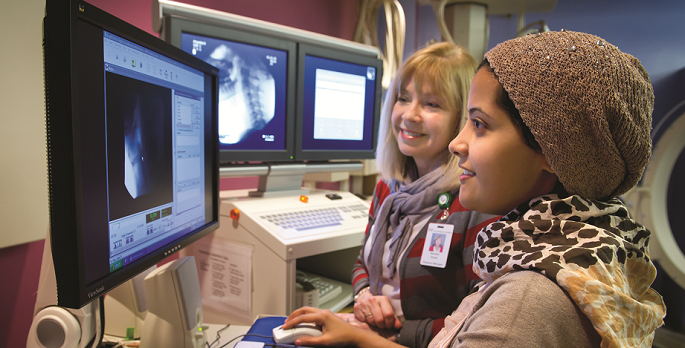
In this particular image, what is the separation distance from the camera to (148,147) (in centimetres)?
66

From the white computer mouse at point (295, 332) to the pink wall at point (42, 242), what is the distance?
2.97 ft

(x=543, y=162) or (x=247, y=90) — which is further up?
(x=247, y=90)

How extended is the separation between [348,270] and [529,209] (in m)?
1.08

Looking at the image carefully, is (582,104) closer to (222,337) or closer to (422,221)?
(422,221)

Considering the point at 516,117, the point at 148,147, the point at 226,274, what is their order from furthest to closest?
the point at 226,274 < the point at 148,147 < the point at 516,117

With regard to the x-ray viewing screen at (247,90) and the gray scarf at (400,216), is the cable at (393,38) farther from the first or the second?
the gray scarf at (400,216)

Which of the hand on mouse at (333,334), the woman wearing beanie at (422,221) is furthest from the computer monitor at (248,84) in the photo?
the hand on mouse at (333,334)

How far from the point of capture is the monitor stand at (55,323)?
64 centimetres

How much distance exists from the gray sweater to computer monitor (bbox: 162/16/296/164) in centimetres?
107

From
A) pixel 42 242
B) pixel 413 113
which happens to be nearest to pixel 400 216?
pixel 413 113

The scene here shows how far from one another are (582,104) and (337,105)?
1168mm

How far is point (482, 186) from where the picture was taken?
1.92ft

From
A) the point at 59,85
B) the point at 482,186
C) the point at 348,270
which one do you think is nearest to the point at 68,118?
the point at 59,85

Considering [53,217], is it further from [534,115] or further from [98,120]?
[534,115]
